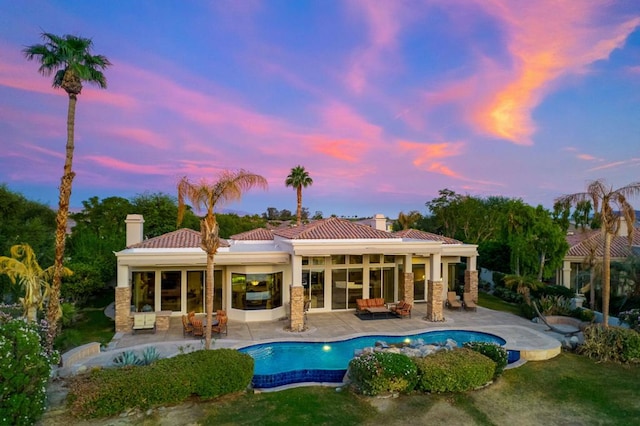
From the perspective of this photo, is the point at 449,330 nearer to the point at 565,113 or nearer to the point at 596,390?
the point at 596,390

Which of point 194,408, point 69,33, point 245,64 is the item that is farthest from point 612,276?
point 69,33

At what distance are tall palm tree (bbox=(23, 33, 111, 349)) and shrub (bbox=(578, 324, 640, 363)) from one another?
17.5m

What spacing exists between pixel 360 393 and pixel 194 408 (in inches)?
164

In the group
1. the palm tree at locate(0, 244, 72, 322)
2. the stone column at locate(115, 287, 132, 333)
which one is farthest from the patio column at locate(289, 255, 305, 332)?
the palm tree at locate(0, 244, 72, 322)

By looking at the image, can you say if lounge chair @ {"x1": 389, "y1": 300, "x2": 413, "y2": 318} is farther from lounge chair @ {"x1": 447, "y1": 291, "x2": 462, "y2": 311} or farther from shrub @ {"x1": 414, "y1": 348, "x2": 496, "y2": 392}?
shrub @ {"x1": 414, "y1": 348, "x2": 496, "y2": 392}

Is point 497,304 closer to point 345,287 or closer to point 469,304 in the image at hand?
point 469,304

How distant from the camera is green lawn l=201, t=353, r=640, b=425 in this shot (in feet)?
28.8

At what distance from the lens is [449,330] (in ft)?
55.0

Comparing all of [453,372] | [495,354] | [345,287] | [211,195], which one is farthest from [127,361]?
[345,287]

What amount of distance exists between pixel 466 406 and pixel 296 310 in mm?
8347

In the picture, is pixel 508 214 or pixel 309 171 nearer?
pixel 508 214

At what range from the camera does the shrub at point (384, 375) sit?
9.72 m

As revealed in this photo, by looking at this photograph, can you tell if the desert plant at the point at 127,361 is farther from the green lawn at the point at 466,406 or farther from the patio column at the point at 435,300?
the patio column at the point at 435,300

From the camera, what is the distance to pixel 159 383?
8891 mm
